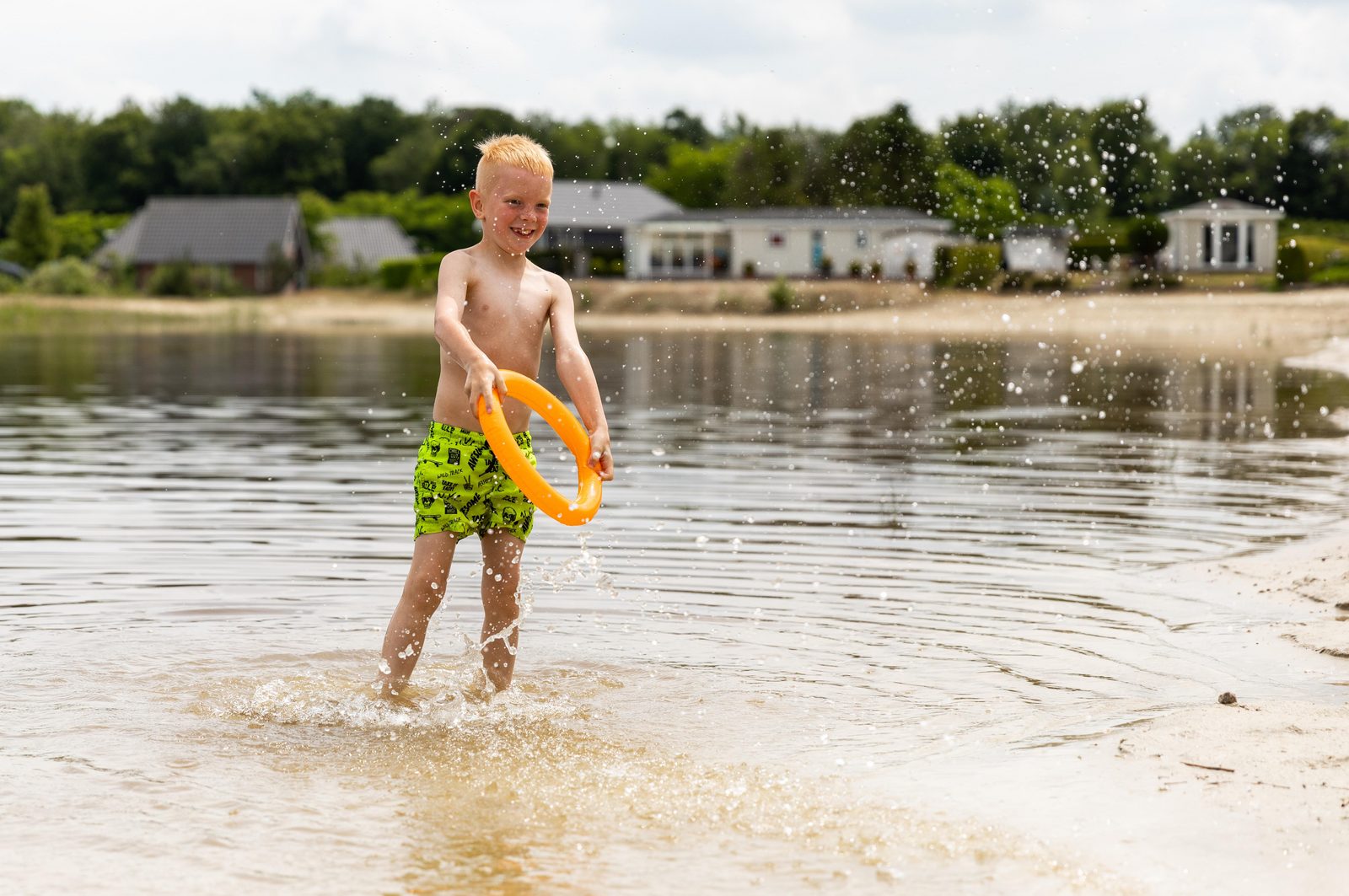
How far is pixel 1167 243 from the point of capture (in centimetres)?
6756

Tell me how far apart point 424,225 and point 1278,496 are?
89741mm

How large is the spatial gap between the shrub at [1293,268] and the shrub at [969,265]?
1026 centimetres

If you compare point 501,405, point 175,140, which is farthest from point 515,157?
point 175,140

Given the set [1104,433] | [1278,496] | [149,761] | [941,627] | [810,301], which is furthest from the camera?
[810,301]

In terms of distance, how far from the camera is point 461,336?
6078 millimetres

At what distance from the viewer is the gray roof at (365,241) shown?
303 feet

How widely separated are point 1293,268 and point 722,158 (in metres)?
44.5

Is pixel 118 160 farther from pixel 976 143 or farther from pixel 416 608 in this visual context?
pixel 416 608

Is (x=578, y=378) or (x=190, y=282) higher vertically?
(x=190, y=282)

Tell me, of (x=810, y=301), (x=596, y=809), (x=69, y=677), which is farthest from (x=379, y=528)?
(x=810, y=301)

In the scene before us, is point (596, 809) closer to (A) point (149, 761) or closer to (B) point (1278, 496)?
(A) point (149, 761)

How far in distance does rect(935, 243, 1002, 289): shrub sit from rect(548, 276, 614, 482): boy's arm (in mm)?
56357

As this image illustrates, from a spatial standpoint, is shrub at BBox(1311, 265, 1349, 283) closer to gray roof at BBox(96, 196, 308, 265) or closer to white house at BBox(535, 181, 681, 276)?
white house at BBox(535, 181, 681, 276)

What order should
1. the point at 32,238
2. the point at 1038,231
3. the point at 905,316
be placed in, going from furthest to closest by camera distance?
1. the point at 32,238
2. the point at 1038,231
3. the point at 905,316
